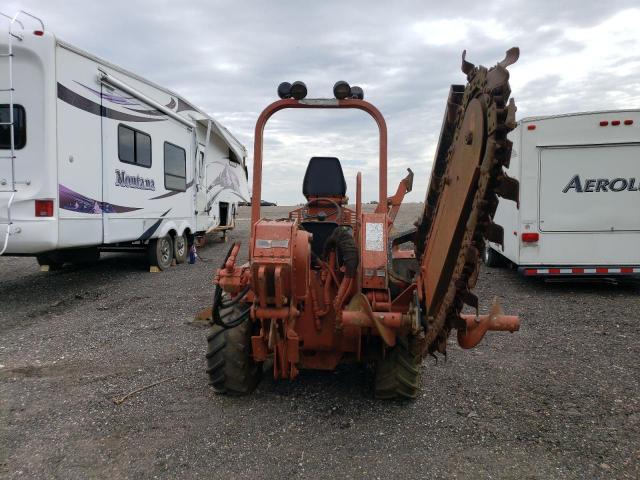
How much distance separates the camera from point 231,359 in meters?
3.43

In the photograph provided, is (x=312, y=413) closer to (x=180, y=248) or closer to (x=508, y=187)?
(x=508, y=187)

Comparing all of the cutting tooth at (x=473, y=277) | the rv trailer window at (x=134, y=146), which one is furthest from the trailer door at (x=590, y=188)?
the rv trailer window at (x=134, y=146)

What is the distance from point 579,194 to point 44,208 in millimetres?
7757

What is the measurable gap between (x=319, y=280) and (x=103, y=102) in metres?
5.85

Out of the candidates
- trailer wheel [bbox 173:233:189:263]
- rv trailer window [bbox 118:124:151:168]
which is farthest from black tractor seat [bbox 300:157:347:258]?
trailer wheel [bbox 173:233:189:263]

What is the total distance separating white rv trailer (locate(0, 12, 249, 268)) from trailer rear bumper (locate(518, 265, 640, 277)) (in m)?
6.77

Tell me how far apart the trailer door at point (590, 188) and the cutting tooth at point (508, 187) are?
6.25 meters

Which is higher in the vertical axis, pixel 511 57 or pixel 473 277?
pixel 511 57

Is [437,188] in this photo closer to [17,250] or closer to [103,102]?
[17,250]

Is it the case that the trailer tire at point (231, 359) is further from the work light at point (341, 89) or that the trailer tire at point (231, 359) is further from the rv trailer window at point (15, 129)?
the rv trailer window at point (15, 129)

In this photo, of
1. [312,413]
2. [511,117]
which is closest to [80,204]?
[312,413]

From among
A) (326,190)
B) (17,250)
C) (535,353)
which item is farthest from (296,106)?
(17,250)

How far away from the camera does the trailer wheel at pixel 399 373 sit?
11.1 ft

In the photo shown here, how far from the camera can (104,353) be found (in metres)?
4.73
